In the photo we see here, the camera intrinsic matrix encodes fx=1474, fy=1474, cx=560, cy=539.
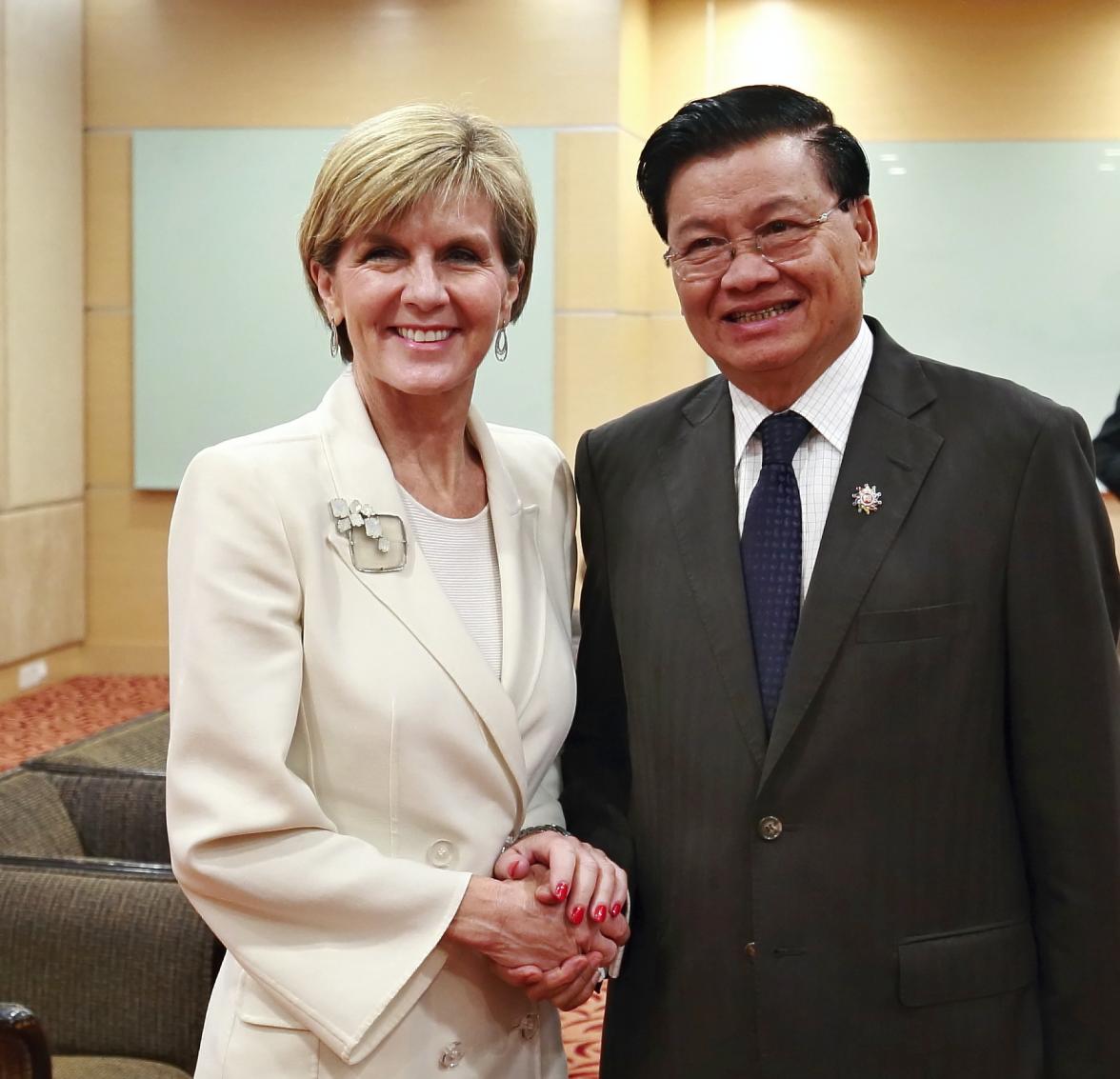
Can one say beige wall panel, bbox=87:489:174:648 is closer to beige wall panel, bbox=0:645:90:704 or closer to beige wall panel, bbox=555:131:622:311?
beige wall panel, bbox=0:645:90:704

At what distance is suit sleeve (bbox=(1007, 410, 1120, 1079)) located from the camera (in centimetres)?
184

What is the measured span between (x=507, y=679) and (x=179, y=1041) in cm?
133

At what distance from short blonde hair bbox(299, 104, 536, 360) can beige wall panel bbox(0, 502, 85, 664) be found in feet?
17.3

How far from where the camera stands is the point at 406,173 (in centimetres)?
194

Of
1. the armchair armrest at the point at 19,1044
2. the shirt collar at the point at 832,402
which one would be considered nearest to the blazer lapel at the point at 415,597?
the shirt collar at the point at 832,402

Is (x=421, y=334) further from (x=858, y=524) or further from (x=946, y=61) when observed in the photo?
(x=946, y=61)

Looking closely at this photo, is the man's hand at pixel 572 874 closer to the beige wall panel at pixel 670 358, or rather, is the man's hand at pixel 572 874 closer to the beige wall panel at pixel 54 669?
the beige wall panel at pixel 54 669

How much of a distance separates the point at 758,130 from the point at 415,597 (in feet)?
2.54

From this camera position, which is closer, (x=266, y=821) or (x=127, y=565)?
(x=266, y=821)

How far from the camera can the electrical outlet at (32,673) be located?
7090 mm

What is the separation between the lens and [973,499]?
1878 mm

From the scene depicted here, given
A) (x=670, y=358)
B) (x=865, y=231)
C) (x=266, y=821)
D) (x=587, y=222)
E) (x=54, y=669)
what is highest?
(x=587, y=222)

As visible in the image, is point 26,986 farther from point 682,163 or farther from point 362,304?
point 682,163

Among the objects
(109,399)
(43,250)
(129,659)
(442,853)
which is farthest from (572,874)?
(109,399)
